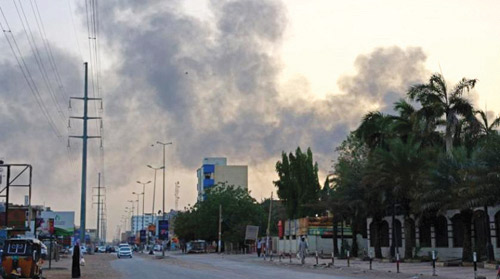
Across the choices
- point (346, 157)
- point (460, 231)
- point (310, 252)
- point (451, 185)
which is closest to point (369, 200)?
point (460, 231)

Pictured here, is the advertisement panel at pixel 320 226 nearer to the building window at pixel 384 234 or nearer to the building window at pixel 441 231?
the building window at pixel 384 234

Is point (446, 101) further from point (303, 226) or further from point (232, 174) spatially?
point (232, 174)

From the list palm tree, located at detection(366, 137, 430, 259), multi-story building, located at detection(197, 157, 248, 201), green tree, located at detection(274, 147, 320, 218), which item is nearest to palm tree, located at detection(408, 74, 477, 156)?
palm tree, located at detection(366, 137, 430, 259)

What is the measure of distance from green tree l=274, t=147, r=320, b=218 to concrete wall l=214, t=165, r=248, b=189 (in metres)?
78.5

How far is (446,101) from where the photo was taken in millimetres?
48125

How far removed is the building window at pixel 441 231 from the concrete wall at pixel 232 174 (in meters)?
115

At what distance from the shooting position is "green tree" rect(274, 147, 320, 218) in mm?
83562

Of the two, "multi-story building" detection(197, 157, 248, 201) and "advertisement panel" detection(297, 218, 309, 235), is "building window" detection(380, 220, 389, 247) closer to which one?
"advertisement panel" detection(297, 218, 309, 235)

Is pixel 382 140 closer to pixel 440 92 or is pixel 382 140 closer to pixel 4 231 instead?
pixel 440 92

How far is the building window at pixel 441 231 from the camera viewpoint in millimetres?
50062

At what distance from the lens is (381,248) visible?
59.5 m

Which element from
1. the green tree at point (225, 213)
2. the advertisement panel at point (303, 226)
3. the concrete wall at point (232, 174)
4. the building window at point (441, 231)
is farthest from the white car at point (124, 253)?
the concrete wall at point (232, 174)

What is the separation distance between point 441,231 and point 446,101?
10.1m

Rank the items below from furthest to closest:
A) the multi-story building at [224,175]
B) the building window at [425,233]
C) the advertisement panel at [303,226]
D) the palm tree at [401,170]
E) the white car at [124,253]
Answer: the multi-story building at [224,175], the white car at [124,253], the advertisement panel at [303,226], the building window at [425,233], the palm tree at [401,170]
